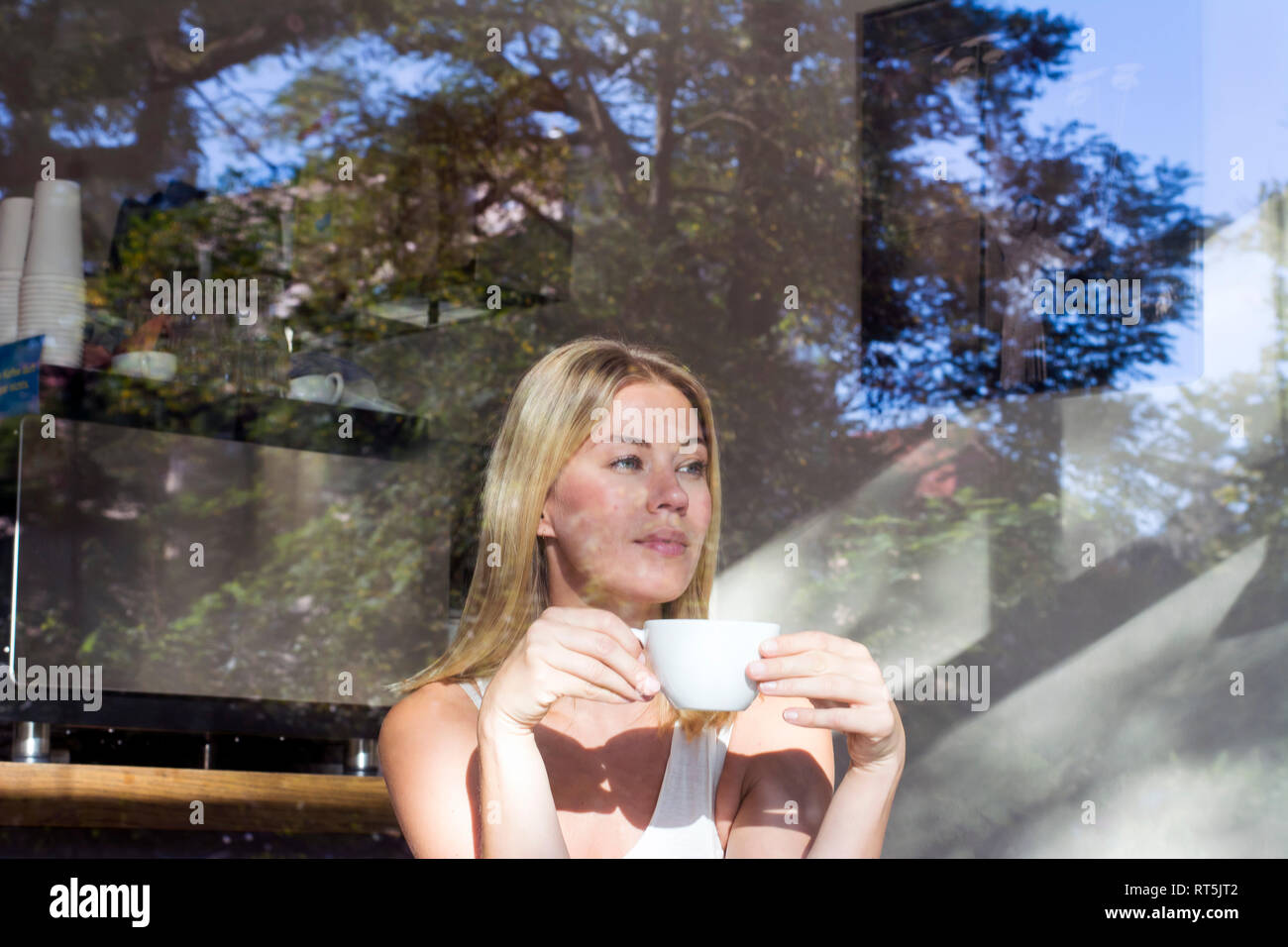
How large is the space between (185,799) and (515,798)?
2.60 ft

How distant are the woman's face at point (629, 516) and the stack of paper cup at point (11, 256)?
0.99 metres

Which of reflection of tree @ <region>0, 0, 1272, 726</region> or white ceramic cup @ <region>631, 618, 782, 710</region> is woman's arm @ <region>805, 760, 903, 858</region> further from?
reflection of tree @ <region>0, 0, 1272, 726</region>

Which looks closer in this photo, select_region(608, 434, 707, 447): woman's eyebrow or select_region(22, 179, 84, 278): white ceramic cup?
select_region(608, 434, 707, 447): woman's eyebrow

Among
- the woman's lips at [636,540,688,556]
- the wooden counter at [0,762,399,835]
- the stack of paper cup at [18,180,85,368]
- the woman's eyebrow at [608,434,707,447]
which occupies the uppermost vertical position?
the stack of paper cup at [18,180,85,368]

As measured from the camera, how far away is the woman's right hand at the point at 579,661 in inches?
21.0

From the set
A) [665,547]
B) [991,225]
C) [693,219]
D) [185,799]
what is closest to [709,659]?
[665,547]

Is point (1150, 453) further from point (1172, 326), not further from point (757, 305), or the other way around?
point (757, 305)

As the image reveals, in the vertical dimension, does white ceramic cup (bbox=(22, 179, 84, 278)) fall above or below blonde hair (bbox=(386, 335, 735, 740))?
above

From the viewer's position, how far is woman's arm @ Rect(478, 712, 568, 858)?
1.94 feet

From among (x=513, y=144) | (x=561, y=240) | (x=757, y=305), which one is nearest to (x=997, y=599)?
(x=757, y=305)

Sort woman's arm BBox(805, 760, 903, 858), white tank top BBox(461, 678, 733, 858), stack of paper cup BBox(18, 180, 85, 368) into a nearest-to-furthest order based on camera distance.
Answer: woman's arm BBox(805, 760, 903, 858) < white tank top BBox(461, 678, 733, 858) < stack of paper cup BBox(18, 180, 85, 368)

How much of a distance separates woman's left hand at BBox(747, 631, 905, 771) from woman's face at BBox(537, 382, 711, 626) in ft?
0.75

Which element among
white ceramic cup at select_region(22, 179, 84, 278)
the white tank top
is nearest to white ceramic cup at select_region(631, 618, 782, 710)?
the white tank top

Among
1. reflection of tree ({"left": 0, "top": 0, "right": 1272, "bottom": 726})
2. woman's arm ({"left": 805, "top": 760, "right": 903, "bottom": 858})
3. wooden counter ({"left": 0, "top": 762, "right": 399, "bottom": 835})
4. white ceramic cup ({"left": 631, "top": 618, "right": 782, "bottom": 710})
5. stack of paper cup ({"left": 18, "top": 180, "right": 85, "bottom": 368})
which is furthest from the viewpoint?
reflection of tree ({"left": 0, "top": 0, "right": 1272, "bottom": 726})
